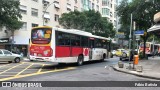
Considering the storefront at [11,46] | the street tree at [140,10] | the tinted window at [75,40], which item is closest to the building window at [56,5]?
the storefront at [11,46]

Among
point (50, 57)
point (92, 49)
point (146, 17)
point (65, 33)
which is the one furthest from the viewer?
point (146, 17)

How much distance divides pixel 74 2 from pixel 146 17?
33.0 meters

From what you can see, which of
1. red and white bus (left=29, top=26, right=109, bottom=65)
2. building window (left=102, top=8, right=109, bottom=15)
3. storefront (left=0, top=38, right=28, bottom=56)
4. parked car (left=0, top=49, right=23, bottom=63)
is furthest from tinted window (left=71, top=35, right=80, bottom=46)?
building window (left=102, top=8, right=109, bottom=15)

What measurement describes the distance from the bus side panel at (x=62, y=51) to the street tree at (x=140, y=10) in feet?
55.5

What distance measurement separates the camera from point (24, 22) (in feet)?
171

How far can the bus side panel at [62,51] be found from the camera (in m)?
22.5

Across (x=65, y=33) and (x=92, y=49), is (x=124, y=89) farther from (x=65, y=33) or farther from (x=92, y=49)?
(x=92, y=49)

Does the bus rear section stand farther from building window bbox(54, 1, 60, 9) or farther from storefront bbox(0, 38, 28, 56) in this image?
building window bbox(54, 1, 60, 9)

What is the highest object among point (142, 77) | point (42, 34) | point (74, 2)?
point (74, 2)

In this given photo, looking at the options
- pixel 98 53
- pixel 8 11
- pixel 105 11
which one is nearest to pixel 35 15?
pixel 8 11

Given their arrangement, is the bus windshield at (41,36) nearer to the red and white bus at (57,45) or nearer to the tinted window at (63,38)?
the red and white bus at (57,45)

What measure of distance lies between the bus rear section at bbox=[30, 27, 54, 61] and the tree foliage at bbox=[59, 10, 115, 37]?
32.2 m

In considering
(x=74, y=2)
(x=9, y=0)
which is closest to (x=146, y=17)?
(x=9, y=0)

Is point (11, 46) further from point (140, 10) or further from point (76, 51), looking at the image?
point (76, 51)
